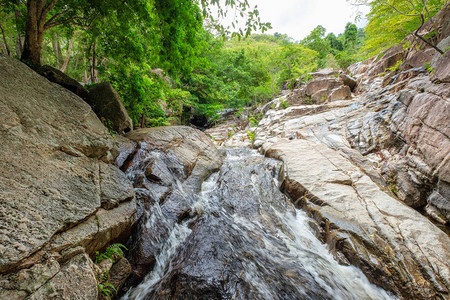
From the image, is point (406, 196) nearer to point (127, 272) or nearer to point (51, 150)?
point (127, 272)

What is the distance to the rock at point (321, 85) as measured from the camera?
17.5 m

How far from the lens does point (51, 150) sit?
2.77 m

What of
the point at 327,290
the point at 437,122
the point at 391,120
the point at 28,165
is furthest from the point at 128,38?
the point at 391,120

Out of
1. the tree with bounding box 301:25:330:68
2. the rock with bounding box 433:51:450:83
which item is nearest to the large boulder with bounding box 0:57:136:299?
the rock with bounding box 433:51:450:83

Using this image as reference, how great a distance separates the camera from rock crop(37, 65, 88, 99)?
14.8 ft

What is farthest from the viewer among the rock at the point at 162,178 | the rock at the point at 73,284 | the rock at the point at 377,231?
the rock at the point at 162,178

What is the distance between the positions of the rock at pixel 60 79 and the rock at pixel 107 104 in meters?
0.25

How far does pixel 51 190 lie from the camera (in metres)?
2.29

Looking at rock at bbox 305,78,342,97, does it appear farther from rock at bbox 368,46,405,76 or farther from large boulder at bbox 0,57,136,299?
large boulder at bbox 0,57,136,299

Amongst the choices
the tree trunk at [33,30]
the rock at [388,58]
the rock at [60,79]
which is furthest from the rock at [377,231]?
the rock at [388,58]

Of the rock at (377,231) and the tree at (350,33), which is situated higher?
the tree at (350,33)

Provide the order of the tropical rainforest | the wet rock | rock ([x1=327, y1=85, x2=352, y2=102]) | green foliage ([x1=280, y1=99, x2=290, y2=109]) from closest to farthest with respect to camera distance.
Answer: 1. the wet rock
2. the tropical rainforest
3. rock ([x1=327, y1=85, x2=352, y2=102])
4. green foliage ([x1=280, y1=99, x2=290, y2=109])

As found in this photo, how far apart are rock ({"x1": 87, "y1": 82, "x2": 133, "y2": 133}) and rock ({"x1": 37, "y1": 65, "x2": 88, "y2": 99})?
0.82 feet

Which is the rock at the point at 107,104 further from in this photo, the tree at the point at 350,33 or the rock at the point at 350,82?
the tree at the point at 350,33
